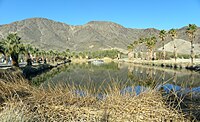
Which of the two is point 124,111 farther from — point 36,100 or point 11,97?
point 11,97

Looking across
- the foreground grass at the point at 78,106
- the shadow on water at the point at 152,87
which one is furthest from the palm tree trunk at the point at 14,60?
the foreground grass at the point at 78,106

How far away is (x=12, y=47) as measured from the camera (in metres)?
52.7

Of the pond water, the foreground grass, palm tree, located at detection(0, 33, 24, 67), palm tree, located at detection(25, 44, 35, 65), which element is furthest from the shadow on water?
palm tree, located at detection(25, 44, 35, 65)

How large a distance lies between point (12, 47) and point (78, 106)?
50115mm

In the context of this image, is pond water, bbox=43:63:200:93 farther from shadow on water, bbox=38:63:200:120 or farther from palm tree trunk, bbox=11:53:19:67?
palm tree trunk, bbox=11:53:19:67

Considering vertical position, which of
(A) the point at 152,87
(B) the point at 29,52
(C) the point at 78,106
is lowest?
(C) the point at 78,106

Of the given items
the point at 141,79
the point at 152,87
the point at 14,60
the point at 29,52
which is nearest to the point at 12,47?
the point at 14,60

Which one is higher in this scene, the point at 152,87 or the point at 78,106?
the point at 152,87

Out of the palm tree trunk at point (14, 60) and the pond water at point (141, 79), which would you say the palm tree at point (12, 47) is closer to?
the palm tree trunk at point (14, 60)

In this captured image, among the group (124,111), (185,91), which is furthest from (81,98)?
(185,91)

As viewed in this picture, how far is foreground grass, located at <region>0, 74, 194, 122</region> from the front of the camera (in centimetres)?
571

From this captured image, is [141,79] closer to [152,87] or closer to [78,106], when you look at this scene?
[152,87]

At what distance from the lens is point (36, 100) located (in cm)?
690

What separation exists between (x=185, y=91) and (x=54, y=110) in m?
3.84
